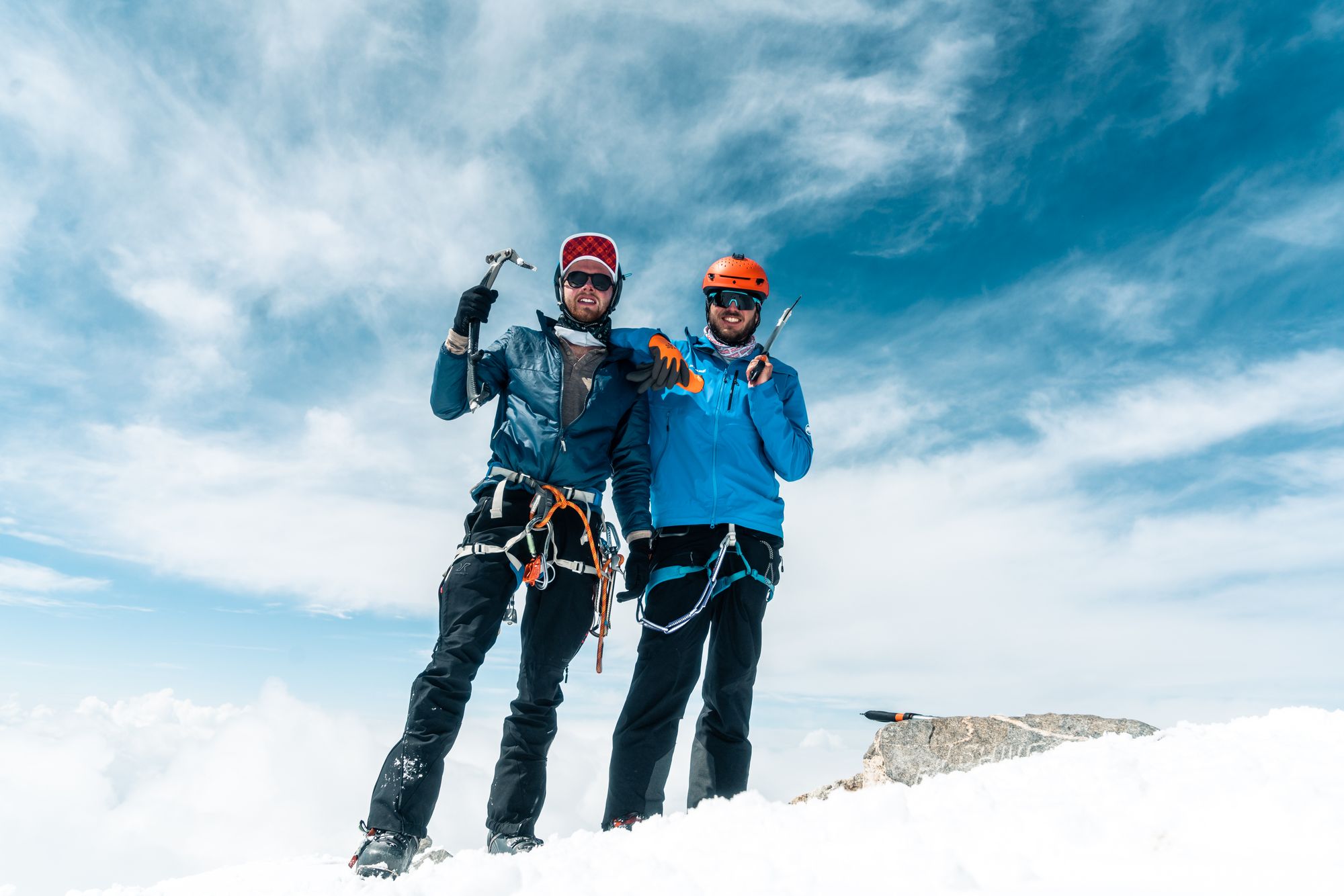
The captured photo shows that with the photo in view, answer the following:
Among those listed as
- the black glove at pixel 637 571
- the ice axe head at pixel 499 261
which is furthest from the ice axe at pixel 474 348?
the black glove at pixel 637 571

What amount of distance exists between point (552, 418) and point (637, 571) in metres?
1.34

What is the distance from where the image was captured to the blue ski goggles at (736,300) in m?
6.86

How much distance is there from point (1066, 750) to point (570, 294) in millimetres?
4553

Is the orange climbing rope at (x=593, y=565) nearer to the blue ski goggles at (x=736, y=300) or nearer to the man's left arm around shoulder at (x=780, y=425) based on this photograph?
the man's left arm around shoulder at (x=780, y=425)

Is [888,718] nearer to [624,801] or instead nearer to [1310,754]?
[624,801]

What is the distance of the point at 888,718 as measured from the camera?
26.1 ft

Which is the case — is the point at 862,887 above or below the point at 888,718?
below

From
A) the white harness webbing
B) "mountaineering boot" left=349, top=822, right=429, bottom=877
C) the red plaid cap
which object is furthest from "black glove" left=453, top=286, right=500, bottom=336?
"mountaineering boot" left=349, top=822, right=429, bottom=877

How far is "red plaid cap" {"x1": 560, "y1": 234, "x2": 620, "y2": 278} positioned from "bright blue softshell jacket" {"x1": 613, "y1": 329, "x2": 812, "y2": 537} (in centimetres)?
63

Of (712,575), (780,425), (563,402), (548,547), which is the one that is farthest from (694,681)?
(563,402)

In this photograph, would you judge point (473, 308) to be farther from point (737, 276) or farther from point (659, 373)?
point (737, 276)

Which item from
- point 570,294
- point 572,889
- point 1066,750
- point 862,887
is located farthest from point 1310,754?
point 570,294

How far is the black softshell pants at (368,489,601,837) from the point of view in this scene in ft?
15.6

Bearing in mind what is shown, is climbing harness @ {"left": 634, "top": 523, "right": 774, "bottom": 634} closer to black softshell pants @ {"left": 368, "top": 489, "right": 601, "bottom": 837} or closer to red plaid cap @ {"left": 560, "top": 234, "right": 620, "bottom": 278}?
black softshell pants @ {"left": 368, "top": 489, "right": 601, "bottom": 837}
